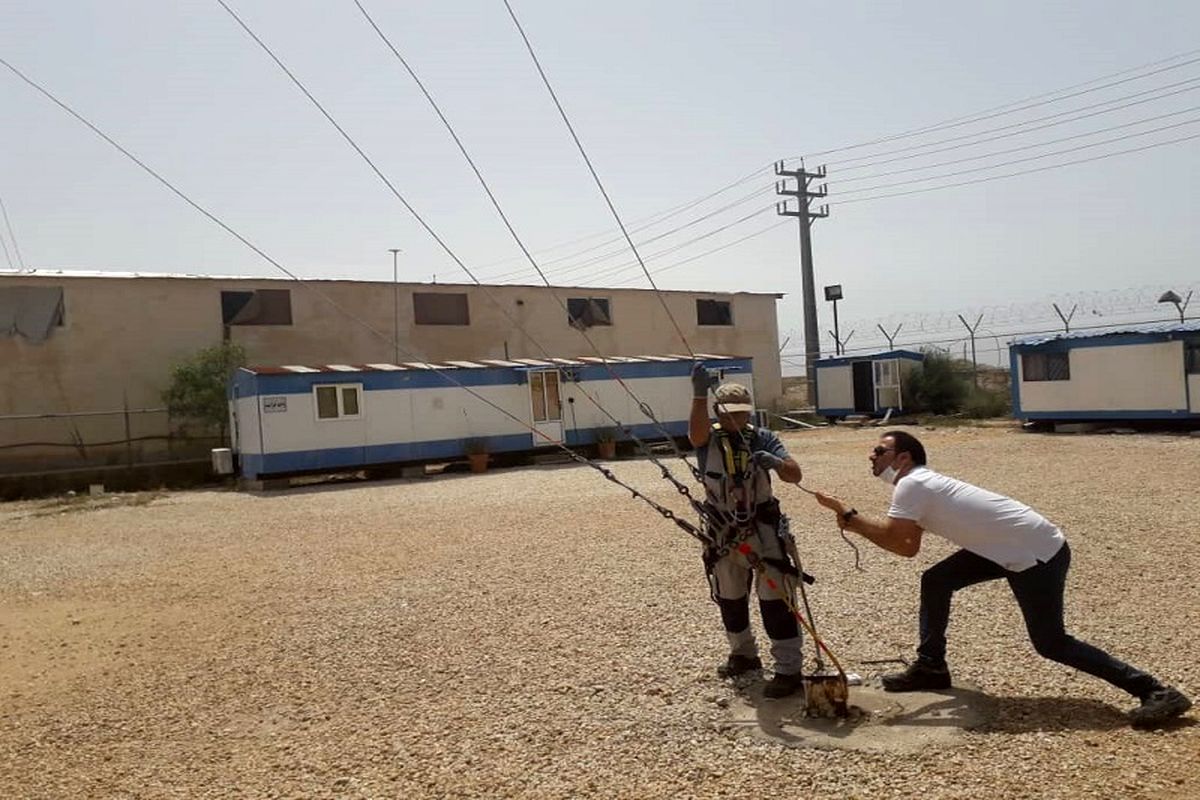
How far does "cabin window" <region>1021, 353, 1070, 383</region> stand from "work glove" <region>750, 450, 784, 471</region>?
19967 millimetres

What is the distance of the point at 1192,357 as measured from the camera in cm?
2011

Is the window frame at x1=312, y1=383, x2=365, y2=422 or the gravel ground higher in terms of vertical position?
the window frame at x1=312, y1=383, x2=365, y2=422

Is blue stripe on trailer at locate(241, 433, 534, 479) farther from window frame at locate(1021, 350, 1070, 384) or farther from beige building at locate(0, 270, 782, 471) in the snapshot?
window frame at locate(1021, 350, 1070, 384)

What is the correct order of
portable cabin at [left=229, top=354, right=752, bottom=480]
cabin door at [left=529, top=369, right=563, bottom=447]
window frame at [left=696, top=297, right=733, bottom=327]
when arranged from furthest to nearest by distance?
window frame at [left=696, top=297, right=733, bottom=327] < cabin door at [left=529, top=369, right=563, bottom=447] < portable cabin at [left=229, top=354, right=752, bottom=480]

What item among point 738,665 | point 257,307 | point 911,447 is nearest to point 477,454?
point 257,307

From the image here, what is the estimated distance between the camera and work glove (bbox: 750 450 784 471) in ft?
15.3

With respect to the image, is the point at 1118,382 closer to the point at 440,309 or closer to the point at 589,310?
the point at 589,310

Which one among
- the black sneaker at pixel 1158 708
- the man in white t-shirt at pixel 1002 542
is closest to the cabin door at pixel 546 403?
the man in white t-shirt at pixel 1002 542

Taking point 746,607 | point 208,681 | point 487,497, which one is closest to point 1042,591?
point 746,607

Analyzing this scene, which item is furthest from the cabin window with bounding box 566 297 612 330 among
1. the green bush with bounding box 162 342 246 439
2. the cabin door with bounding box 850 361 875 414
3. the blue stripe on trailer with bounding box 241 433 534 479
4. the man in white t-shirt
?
the man in white t-shirt

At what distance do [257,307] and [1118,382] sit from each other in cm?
2047

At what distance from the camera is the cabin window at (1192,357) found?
20031 mm

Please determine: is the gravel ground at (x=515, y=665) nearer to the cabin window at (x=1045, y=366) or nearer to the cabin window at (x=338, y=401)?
the cabin window at (x=338, y=401)

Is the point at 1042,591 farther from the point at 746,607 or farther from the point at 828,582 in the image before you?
the point at 828,582
